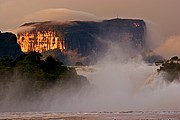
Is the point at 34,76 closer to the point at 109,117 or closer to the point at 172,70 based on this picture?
the point at 172,70

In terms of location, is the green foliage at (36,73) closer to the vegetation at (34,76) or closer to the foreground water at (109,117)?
the vegetation at (34,76)

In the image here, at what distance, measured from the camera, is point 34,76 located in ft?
452

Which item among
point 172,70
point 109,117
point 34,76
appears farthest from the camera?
point 172,70

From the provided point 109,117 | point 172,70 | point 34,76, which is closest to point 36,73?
point 34,76

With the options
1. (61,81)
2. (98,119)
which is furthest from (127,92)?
(98,119)

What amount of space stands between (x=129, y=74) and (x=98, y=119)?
388 ft

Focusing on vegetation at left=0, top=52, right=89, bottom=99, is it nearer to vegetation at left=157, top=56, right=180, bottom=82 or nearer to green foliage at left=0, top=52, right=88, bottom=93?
green foliage at left=0, top=52, right=88, bottom=93

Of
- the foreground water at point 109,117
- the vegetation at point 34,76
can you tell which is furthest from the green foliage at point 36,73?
the foreground water at point 109,117

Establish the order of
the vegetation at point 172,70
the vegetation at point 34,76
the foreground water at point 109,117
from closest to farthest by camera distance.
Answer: the foreground water at point 109,117, the vegetation at point 34,76, the vegetation at point 172,70

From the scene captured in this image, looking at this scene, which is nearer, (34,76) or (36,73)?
(34,76)

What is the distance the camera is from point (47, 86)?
446 ft

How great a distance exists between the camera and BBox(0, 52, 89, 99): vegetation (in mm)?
133875

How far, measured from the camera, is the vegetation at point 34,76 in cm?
13388

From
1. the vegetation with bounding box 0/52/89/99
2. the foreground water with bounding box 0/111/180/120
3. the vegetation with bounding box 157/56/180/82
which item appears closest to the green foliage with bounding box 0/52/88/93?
the vegetation with bounding box 0/52/89/99
